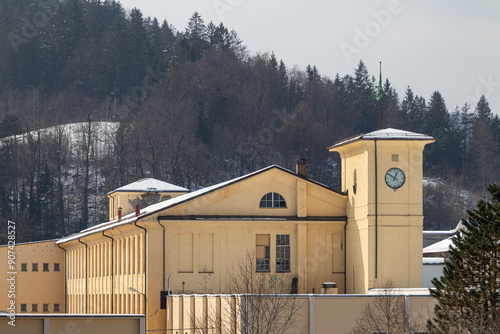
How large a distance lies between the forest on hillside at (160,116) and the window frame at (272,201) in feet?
195

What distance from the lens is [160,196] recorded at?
3452 inches

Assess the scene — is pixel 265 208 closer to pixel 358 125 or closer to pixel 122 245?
pixel 122 245

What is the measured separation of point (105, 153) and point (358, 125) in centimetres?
3613

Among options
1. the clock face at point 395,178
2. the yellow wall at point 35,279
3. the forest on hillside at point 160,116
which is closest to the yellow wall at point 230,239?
the clock face at point 395,178

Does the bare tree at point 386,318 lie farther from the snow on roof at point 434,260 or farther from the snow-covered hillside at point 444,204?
the snow-covered hillside at point 444,204

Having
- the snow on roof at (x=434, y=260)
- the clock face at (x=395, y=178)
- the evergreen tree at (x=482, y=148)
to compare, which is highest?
the evergreen tree at (x=482, y=148)

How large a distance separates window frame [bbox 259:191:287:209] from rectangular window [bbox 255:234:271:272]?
146 cm

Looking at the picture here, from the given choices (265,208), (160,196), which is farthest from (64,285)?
(265,208)

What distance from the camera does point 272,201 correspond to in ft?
194

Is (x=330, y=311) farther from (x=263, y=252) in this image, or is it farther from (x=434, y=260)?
(x=434, y=260)

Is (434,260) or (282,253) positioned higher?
(282,253)

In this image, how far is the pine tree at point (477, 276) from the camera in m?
31.6

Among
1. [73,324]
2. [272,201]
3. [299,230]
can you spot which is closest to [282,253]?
[299,230]

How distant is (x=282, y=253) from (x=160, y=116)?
3396 inches
